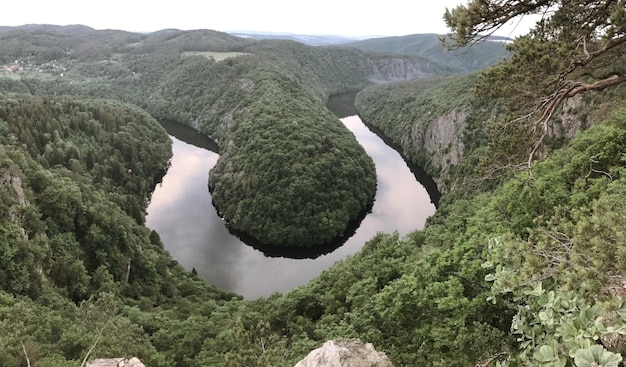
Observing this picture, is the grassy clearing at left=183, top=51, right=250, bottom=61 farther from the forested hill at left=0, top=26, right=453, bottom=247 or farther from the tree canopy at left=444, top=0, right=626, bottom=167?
the tree canopy at left=444, top=0, right=626, bottom=167

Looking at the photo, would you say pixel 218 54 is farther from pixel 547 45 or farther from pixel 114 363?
pixel 547 45

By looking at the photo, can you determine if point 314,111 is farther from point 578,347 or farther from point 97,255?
point 578,347

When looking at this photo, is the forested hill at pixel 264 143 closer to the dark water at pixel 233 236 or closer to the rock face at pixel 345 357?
the dark water at pixel 233 236

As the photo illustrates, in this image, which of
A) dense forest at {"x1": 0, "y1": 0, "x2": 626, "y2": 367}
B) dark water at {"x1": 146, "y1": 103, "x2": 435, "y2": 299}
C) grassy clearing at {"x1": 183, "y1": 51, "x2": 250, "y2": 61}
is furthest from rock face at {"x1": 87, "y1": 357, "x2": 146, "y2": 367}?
grassy clearing at {"x1": 183, "y1": 51, "x2": 250, "y2": 61}

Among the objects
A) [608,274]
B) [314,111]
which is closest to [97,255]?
[608,274]

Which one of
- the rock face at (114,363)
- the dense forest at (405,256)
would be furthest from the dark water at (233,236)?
the rock face at (114,363)

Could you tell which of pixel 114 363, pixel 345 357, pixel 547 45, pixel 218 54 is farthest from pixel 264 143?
pixel 218 54
